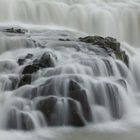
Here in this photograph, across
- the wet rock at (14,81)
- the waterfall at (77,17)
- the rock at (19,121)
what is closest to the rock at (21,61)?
the wet rock at (14,81)

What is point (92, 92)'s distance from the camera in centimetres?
1145

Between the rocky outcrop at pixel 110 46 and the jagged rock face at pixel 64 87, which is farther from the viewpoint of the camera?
the rocky outcrop at pixel 110 46

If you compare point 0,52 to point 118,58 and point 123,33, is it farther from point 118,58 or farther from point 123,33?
point 123,33

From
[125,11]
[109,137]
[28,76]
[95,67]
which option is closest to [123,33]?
[125,11]

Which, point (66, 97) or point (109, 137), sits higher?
point (66, 97)

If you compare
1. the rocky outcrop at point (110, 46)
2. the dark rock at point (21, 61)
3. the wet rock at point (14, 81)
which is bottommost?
the wet rock at point (14, 81)

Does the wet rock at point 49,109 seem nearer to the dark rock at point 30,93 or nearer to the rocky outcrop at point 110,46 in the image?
the dark rock at point 30,93

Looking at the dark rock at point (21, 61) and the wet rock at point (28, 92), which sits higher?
the dark rock at point (21, 61)

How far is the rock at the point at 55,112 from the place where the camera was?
10656 mm

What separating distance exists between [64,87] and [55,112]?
73 centimetres

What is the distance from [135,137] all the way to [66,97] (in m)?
1.79

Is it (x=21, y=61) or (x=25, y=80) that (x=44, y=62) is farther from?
(x=25, y=80)

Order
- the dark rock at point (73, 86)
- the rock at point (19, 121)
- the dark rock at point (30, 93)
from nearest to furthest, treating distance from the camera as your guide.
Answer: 1. the rock at point (19, 121)
2. the dark rock at point (30, 93)
3. the dark rock at point (73, 86)

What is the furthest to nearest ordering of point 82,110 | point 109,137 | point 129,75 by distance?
point 129,75, point 82,110, point 109,137
